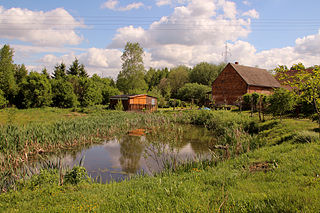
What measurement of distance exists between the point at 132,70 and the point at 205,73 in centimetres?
2031

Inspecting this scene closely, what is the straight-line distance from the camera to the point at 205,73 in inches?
2085

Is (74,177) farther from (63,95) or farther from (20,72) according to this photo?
(20,72)

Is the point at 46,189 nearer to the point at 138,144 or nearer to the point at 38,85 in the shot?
the point at 138,144

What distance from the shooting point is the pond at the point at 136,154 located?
8.32 meters

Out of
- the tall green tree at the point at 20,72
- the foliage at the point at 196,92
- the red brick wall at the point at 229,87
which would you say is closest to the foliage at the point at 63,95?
the tall green tree at the point at 20,72

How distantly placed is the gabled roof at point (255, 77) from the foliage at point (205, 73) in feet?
55.4

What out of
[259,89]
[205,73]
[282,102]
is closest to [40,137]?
[282,102]

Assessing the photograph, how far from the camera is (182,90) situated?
46.1m

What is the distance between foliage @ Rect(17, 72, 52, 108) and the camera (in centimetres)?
2767

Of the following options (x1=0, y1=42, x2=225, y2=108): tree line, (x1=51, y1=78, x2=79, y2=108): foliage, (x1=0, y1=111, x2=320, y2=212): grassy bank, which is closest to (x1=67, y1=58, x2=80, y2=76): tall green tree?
(x1=0, y1=42, x2=225, y2=108): tree line

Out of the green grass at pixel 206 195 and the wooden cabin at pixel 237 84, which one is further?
the wooden cabin at pixel 237 84

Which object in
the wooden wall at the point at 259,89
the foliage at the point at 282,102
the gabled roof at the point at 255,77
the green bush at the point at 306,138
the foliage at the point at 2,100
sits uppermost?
the gabled roof at the point at 255,77

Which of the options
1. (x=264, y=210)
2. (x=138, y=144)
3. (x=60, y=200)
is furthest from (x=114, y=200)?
(x=138, y=144)

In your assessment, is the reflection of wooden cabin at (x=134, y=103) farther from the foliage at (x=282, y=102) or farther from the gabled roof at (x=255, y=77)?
the foliage at (x=282, y=102)
